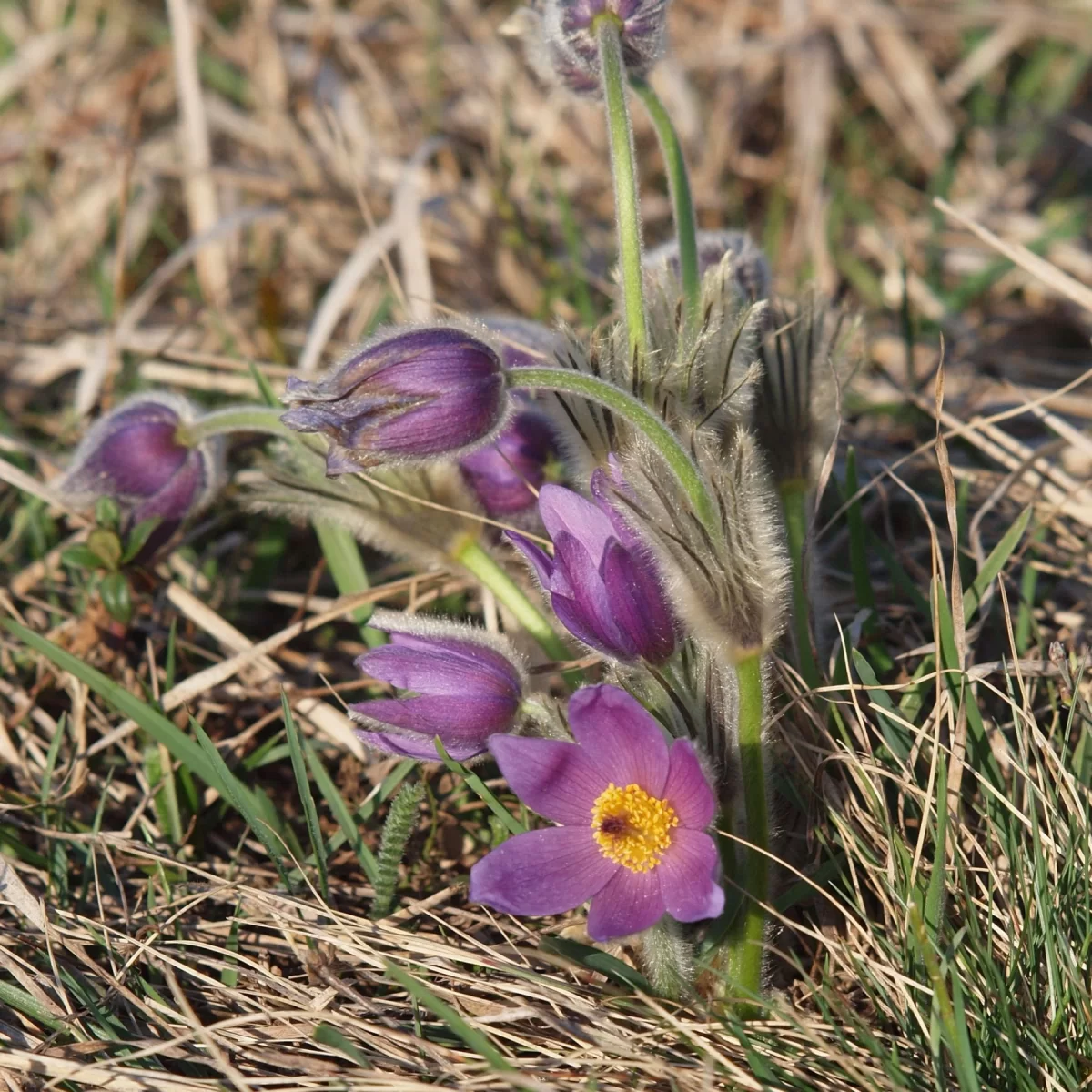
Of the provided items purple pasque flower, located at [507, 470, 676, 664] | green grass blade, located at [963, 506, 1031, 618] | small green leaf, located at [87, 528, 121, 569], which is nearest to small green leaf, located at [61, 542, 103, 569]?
small green leaf, located at [87, 528, 121, 569]

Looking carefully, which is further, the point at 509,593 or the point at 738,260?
the point at 738,260

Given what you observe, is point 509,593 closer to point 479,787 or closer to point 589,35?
point 479,787

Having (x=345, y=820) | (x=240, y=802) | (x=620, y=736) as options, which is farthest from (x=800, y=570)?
(x=240, y=802)


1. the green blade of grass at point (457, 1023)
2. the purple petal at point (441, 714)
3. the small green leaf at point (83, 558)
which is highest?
the small green leaf at point (83, 558)

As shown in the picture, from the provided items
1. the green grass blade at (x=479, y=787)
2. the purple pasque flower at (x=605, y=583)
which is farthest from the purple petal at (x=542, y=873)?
the purple pasque flower at (x=605, y=583)

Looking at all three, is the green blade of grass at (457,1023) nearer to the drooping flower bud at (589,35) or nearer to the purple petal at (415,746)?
the purple petal at (415,746)

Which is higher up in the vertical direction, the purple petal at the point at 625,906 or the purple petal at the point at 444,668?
the purple petal at the point at 444,668
